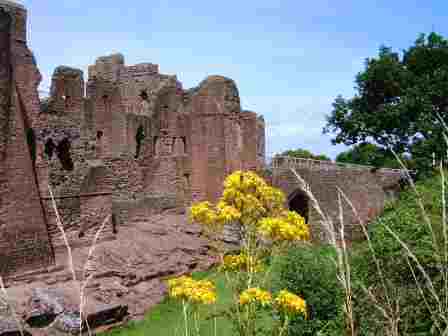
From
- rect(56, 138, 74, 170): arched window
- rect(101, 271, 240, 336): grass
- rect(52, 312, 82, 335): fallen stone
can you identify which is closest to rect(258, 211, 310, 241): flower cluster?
rect(101, 271, 240, 336): grass

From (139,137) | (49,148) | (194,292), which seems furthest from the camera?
(139,137)

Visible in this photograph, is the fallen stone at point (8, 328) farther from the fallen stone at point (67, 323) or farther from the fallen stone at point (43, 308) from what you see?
the fallen stone at point (67, 323)

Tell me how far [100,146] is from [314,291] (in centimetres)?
1224

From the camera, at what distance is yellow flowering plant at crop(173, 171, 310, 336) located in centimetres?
419

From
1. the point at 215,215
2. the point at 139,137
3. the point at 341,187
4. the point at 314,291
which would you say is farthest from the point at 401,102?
the point at 215,215

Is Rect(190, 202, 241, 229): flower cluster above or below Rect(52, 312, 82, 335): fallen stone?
above

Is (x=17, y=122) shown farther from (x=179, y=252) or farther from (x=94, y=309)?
(x=179, y=252)

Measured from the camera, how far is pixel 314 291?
35.2 ft

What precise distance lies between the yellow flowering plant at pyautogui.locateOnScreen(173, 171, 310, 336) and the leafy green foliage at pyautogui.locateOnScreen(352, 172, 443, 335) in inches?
107

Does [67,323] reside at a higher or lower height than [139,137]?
lower

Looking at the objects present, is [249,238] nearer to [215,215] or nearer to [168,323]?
[215,215]

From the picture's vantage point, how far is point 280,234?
15.9 feet

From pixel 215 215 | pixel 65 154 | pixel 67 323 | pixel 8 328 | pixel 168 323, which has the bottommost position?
pixel 168 323

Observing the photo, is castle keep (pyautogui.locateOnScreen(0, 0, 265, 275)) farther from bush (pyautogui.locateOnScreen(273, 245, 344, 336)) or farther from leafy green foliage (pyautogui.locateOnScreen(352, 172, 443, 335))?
leafy green foliage (pyautogui.locateOnScreen(352, 172, 443, 335))
